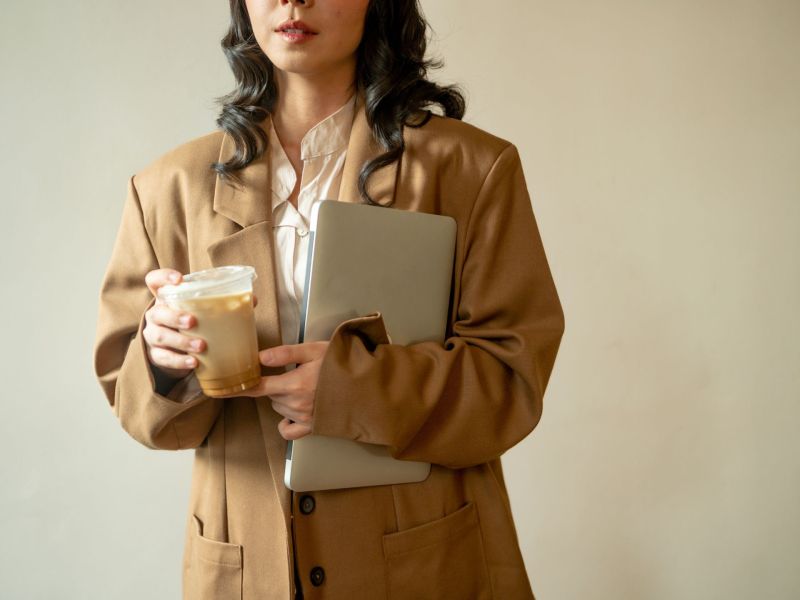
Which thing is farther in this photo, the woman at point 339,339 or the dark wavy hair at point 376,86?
the dark wavy hair at point 376,86

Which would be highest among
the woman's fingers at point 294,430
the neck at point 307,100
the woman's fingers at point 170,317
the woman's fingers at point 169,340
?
the neck at point 307,100

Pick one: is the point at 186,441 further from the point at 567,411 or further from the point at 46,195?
the point at 567,411

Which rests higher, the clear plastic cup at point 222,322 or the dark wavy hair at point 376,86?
the dark wavy hair at point 376,86

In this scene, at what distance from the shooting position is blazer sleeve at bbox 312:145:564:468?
102 cm

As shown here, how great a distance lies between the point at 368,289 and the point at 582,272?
120 cm

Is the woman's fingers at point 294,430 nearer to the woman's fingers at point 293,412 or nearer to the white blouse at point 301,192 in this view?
the woman's fingers at point 293,412

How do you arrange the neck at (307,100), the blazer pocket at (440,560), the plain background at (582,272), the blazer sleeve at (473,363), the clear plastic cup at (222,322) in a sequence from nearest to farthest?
the clear plastic cup at (222,322)
the blazer sleeve at (473,363)
the blazer pocket at (440,560)
the neck at (307,100)
the plain background at (582,272)

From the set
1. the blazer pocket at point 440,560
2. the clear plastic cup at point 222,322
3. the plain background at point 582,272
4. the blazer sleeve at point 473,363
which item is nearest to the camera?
the clear plastic cup at point 222,322

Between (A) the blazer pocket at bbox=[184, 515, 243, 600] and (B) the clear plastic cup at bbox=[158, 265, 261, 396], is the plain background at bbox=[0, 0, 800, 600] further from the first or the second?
(B) the clear plastic cup at bbox=[158, 265, 261, 396]

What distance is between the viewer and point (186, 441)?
1.15 metres

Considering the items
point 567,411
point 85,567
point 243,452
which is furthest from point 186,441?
point 567,411

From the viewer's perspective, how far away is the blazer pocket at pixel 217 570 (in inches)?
45.4

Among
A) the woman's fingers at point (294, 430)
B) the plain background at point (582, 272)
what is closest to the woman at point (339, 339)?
the woman's fingers at point (294, 430)

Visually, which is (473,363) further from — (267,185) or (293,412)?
(267,185)
